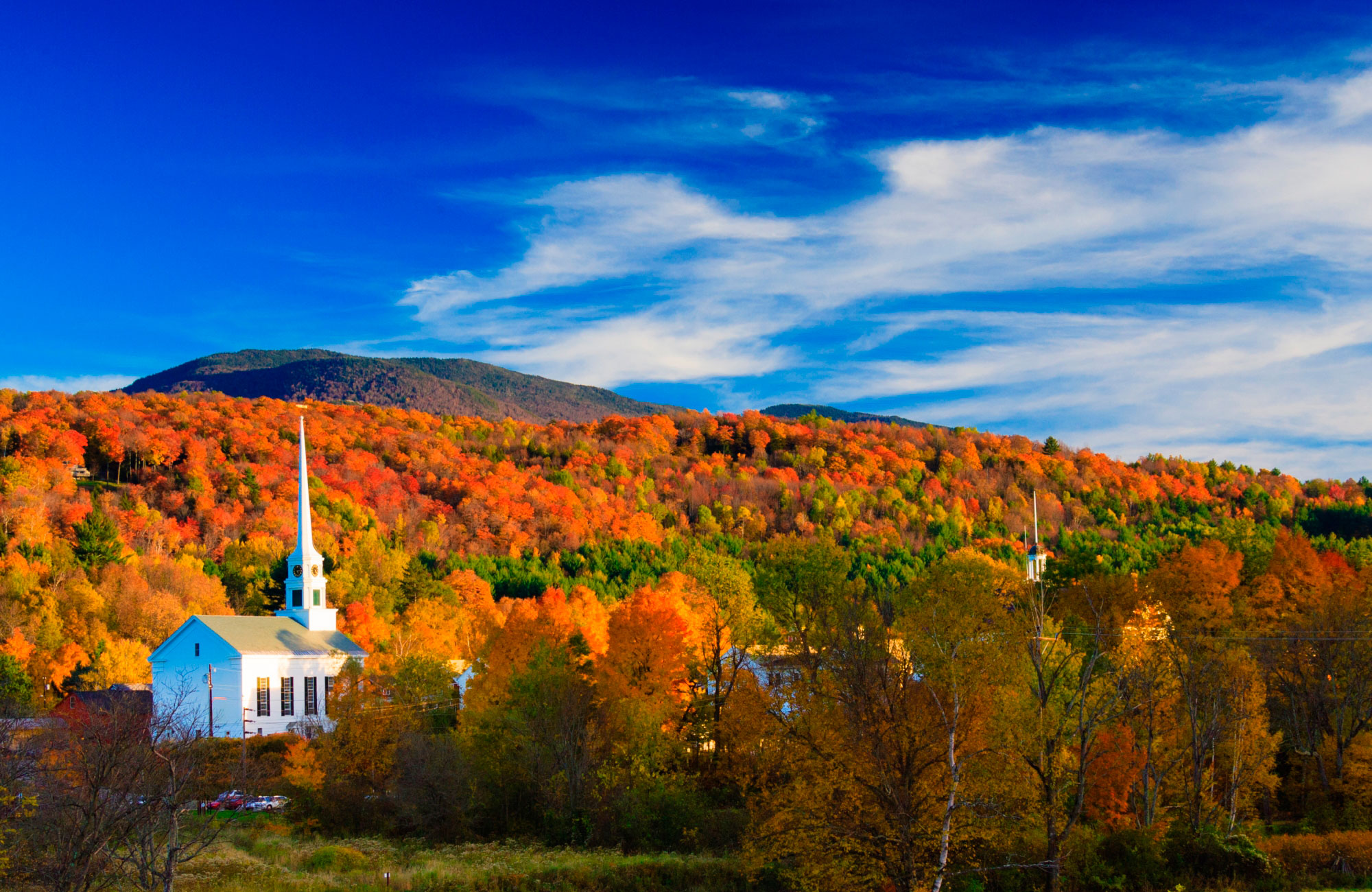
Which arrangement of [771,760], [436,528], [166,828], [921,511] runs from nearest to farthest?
[166,828]
[771,760]
[436,528]
[921,511]

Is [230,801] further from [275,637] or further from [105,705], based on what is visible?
[275,637]

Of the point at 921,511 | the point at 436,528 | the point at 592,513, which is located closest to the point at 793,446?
the point at 921,511

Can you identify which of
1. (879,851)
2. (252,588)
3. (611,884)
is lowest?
(611,884)

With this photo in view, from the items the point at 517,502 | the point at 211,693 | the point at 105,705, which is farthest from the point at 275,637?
the point at 517,502

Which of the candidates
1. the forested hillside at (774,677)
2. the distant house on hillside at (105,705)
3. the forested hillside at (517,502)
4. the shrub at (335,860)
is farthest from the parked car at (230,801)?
the forested hillside at (517,502)

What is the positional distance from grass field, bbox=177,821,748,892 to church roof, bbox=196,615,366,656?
24034 millimetres

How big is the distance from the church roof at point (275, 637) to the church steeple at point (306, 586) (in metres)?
0.97

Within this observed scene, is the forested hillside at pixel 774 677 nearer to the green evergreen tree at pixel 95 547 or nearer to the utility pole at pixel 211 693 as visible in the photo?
the green evergreen tree at pixel 95 547

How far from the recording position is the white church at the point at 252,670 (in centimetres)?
6306

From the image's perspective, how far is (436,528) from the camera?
118m

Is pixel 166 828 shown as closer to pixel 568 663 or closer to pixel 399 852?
pixel 399 852

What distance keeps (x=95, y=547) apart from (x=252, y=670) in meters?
32.5

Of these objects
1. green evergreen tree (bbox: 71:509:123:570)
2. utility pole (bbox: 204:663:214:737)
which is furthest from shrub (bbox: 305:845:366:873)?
green evergreen tree (bbox: 71:509:123:570)

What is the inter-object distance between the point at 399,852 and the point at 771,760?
1427cm
